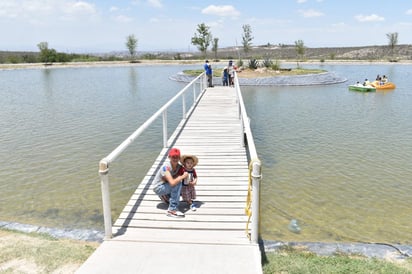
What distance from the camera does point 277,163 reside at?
1058 centimetres

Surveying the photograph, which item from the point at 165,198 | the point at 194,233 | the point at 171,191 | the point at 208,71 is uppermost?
the point at 208,71

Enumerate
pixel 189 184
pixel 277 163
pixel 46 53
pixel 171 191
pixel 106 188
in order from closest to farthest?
pixel 106 188 → pixel 171 191 → pixel 189 184 → pixel 277 163 → pixel 46 53

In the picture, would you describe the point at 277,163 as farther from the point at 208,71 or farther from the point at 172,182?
the point at 208,71

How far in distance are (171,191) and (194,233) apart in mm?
854

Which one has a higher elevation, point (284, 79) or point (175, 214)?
point (284, 79)

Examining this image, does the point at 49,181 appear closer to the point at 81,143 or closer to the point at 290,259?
the point at 81,143

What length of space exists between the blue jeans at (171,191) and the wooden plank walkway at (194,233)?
0.23 metres

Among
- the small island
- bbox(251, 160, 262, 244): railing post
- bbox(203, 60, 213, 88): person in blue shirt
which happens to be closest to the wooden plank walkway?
bbox(251, 160, 262, 244): railing post

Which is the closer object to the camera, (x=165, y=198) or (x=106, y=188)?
(x=106, y=188)

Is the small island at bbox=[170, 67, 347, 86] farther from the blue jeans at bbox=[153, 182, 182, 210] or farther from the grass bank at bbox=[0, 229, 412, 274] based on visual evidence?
the grass bank at bbox=[0, 229, 412, 274]

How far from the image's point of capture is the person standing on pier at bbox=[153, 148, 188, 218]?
18.1 feet

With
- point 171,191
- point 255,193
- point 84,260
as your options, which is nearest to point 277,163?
point 171,191

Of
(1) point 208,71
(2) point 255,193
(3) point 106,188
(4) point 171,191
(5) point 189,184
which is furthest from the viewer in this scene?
(1) point 208,71

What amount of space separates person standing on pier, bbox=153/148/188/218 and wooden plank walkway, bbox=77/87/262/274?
16 centimetres
